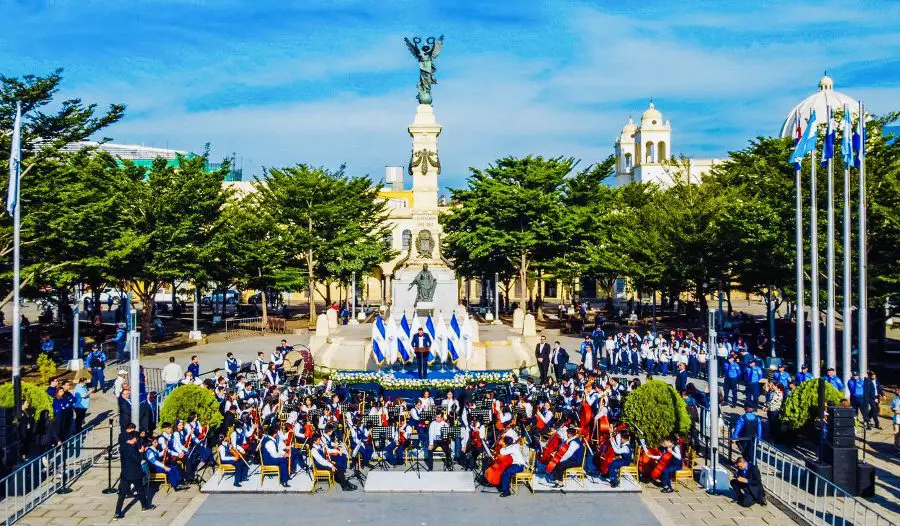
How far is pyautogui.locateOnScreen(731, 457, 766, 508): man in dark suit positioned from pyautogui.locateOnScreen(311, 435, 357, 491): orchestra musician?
7.19 meters

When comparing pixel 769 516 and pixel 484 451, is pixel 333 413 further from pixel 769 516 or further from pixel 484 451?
pixel 769 516

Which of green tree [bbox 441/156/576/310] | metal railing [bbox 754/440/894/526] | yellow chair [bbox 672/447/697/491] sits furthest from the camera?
green tree [bbox 441/156/576/310]

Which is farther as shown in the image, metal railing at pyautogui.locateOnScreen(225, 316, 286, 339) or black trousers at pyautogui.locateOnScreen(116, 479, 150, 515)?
metal railing at pyautogui.locateOnScreen(225, 316, 286, 339)

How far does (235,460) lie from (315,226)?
1387 inches

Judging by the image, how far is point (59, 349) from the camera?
115ft

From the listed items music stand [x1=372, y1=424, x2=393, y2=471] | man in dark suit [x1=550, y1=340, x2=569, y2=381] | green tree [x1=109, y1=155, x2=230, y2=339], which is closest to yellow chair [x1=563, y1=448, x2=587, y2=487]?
music stand [x1=372, y1=424, x2=393, y2=471]

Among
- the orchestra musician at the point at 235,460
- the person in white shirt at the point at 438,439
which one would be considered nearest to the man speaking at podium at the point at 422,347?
the person in white shirt at the point at 438,439

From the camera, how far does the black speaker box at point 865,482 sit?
14148 millimetres

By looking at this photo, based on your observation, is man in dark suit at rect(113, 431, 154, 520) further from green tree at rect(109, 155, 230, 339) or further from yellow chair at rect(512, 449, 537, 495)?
green tree at rect(109, 155, 230, 339)

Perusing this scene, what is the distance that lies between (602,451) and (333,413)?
5847 mm

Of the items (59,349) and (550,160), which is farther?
(550,160)

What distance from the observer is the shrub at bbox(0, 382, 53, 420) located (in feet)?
52.6

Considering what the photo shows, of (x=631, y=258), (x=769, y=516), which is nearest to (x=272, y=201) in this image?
(x=631, y=258)

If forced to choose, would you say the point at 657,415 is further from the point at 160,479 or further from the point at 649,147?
the point at 649,147
